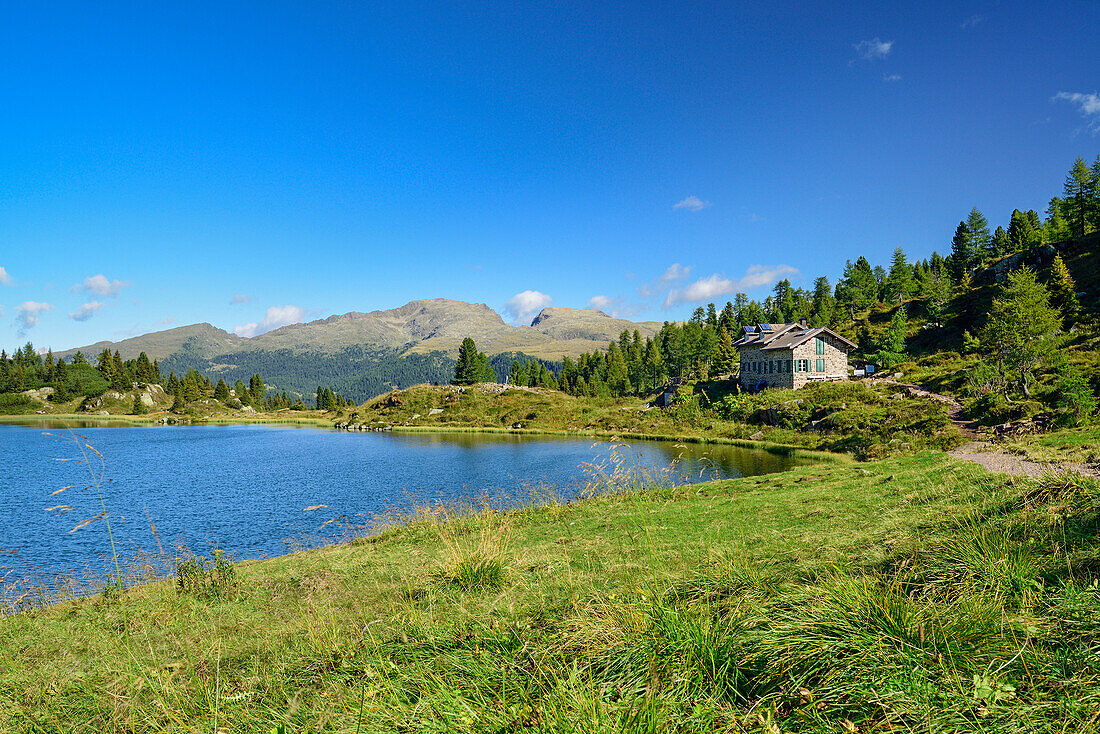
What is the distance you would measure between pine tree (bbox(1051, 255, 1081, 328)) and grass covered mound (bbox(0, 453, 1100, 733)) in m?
57.7

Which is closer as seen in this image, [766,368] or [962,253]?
[766,368]

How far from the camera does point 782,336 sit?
5531cm

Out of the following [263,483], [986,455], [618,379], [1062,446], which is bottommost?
[263,483]

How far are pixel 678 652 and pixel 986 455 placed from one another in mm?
21798

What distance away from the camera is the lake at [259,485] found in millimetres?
16547

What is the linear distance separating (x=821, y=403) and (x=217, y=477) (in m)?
44.5

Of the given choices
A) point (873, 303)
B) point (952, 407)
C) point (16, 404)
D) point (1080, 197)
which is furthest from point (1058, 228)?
point (16, 404)

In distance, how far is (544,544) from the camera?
1080cm

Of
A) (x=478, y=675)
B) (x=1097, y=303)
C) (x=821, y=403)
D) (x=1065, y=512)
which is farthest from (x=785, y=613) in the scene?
(x=1097, y=303)

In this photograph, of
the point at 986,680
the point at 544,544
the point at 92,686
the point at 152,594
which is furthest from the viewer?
the point at 544,544

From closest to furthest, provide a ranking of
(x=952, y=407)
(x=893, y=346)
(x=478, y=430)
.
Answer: (x=952, y=407)
(x=893, y=346)
(x=478, y=430)

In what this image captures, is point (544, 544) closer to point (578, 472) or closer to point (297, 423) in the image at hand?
point (578, 472)

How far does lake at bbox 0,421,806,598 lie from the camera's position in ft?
54.3

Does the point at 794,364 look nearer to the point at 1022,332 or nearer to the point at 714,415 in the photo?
the point at 714,415
